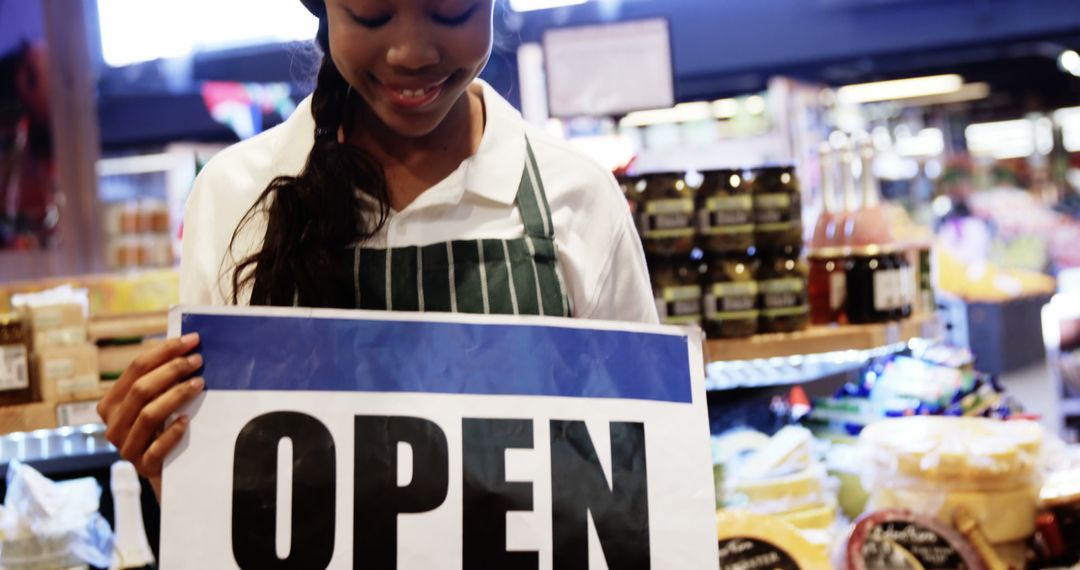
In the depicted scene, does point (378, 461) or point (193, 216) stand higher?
point (193, 216)

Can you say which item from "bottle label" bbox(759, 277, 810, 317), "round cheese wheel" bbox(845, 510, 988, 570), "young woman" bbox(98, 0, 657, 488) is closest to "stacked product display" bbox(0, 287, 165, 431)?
"young woman" bbox(98, 0, 657, 488)

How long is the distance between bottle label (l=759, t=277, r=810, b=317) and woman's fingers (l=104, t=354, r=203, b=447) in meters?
1.45

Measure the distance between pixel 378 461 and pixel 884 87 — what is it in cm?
998

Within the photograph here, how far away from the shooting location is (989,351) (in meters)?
5.06

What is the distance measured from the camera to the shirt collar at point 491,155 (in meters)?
1.21

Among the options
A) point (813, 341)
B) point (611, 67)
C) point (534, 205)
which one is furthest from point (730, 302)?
point (611, 67)

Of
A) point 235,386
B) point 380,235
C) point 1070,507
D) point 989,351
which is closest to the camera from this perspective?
point 235,386

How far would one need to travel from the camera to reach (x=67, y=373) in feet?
6.61

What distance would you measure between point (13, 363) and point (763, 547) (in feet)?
4.71

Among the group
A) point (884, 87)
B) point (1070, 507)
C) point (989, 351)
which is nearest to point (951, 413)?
point (1070, 507)

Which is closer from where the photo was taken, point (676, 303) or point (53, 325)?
point (53, 325)

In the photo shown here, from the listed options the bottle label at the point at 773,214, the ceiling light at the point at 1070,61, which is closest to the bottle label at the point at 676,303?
the bottle label at the point at 773,214

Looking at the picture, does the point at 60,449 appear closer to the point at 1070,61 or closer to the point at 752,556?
the point at 752,556

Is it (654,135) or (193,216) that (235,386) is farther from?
(654,135)
